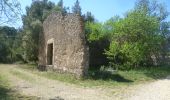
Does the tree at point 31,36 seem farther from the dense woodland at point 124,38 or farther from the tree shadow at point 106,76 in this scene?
the tree shadow at point 106,76

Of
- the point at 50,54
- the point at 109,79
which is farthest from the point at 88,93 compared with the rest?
the point at 50,54

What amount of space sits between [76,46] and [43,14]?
684 inches

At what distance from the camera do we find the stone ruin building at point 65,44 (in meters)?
19.0

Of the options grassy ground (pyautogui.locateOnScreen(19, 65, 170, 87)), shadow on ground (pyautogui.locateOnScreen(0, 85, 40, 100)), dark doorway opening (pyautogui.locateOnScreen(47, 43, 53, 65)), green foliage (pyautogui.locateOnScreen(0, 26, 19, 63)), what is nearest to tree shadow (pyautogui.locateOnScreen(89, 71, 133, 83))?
grassy ground (pyautogui.locateOnScreen(19, 65, 170, 87))

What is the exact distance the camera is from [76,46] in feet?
64.4

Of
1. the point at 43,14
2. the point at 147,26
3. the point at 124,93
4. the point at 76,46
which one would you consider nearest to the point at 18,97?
the point at 124,93

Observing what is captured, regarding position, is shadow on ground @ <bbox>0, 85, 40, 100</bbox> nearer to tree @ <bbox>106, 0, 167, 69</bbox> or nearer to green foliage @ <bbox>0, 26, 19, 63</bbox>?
tree @ <bbox>106, 0, 167, 69</bbox>

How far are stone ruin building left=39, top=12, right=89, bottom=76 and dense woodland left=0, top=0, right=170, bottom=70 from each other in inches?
29.7

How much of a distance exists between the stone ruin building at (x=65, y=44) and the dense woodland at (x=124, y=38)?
2.47 ft

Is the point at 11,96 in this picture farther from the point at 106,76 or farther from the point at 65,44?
the point at 65,44

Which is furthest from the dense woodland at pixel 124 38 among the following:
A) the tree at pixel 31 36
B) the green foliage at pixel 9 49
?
the green foliage at pixel 9 49

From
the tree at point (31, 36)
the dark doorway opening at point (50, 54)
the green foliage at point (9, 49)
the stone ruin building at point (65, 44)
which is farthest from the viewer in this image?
the green foliage at point (9, 49)

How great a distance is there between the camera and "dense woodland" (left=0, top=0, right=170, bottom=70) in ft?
74.3

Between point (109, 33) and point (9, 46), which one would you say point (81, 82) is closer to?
point (109, 33)
